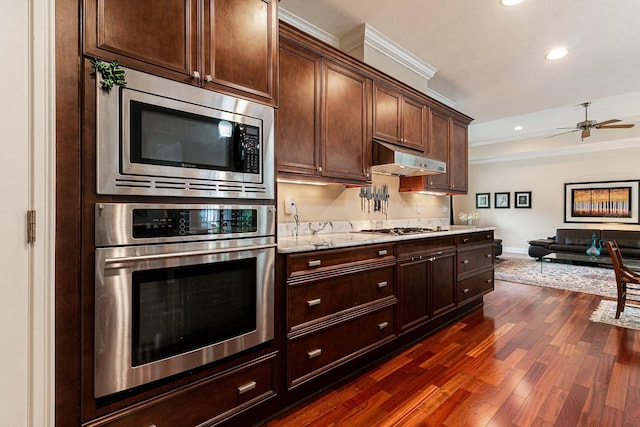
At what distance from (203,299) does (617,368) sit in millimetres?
3110

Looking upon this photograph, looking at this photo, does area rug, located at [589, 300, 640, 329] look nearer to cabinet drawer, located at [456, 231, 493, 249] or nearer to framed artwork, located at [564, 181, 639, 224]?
cabinet drawer, located at [456, 231, 493, 249]

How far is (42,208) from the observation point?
111cm

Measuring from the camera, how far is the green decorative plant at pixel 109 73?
1208mm

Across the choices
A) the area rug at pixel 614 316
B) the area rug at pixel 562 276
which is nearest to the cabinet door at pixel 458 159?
the area rug at pixel 614 316

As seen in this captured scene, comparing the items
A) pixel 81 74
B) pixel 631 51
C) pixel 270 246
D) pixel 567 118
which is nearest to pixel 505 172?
pixel 567 118

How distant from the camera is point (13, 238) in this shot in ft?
3.43

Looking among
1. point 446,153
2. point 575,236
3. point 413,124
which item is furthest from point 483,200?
point 413,124

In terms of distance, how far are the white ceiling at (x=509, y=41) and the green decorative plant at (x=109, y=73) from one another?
1861 mm

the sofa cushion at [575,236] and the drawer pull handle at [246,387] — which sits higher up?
the sofa cushion at [575,236]

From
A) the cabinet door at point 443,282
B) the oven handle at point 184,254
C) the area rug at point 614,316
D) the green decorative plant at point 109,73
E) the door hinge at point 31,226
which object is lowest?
the area rug at point 614,316

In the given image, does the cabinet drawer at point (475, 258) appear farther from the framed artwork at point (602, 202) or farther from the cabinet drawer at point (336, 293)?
the framed artwork at point (602, 202)

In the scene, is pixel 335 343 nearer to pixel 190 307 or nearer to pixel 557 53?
pixel 190 307

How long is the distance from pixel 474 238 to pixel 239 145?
10.1 feet

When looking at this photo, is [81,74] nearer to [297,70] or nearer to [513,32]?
[297,70]
